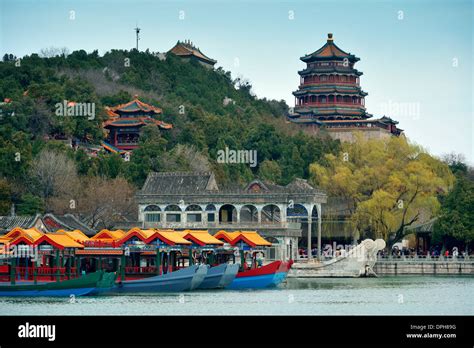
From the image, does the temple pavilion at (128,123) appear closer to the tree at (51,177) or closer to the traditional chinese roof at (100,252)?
the tree at (51,177)

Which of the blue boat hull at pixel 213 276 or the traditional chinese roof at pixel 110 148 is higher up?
the traditional chinese roof at pixel 110 148

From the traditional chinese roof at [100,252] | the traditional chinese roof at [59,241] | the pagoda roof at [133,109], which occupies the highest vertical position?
the pagoda roof at [133,109]

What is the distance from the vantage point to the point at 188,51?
13450 centimetres

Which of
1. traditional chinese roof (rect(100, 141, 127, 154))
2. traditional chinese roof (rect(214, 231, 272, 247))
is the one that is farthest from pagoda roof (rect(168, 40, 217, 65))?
traditional chinese roof (rect(214, 231, 272, 247))

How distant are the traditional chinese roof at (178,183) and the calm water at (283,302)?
1927 cm

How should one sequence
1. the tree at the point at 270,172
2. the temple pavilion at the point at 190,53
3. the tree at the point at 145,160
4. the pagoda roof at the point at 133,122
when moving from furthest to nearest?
the temple pavilion at the point at 190,53 < the pagoda roof at the point at 133,122 < the tree at the point at 270,172 < the tree at the point at 145,160

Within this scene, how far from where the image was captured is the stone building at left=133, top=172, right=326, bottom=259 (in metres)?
79.8

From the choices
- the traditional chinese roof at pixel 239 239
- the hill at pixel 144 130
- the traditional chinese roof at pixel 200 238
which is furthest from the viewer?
the hill at pixel 144 130

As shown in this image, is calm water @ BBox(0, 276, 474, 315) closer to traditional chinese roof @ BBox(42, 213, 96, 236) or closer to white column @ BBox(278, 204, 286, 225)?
traditional chinese roof @ BBox(42, 213, 96, 236)

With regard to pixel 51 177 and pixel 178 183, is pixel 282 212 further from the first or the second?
pixel 51 177

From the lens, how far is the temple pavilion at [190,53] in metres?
134

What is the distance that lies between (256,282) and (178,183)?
20.9 metres

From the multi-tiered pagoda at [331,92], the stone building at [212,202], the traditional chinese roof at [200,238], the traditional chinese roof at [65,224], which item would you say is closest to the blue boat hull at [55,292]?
the traditional chinese roof at [200,238]

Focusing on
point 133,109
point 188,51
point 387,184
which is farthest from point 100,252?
point 188,51
